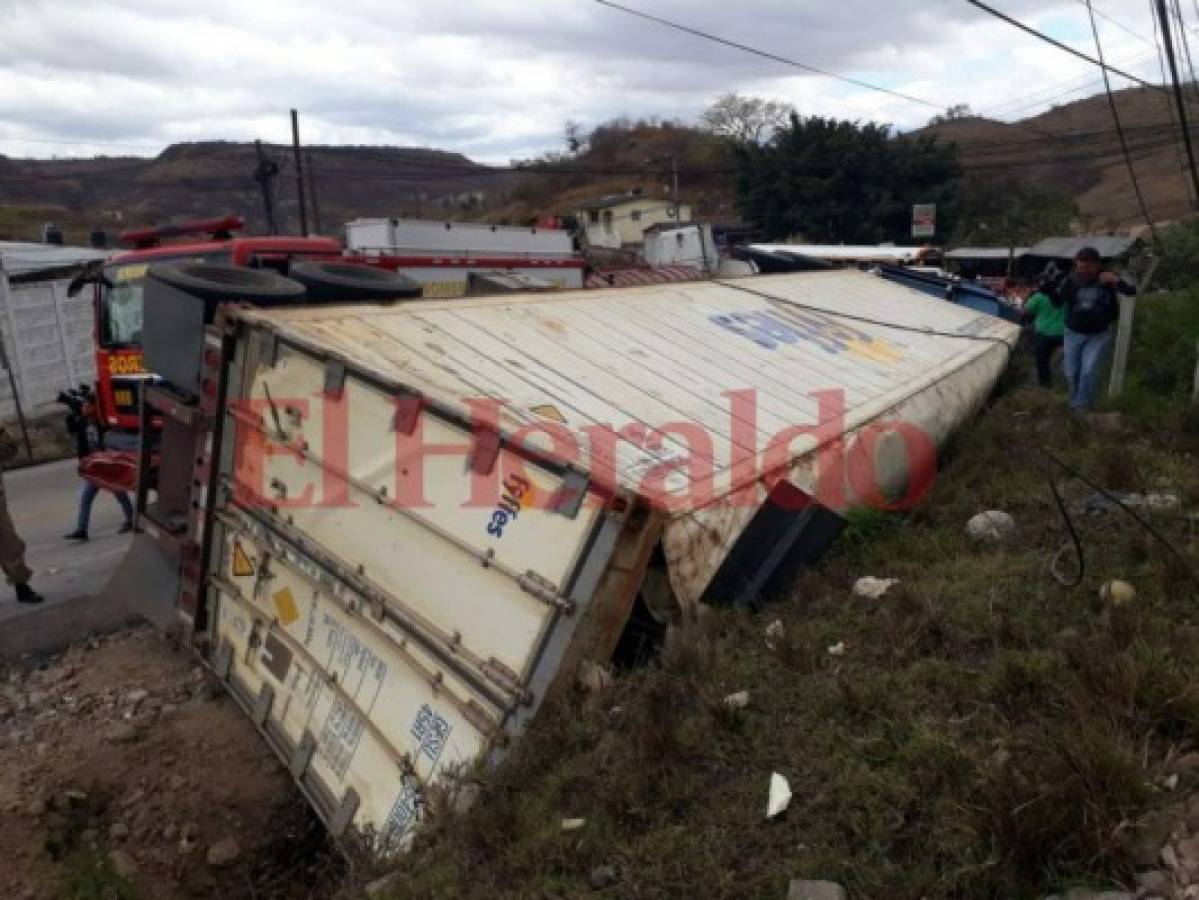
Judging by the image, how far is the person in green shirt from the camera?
866 cm

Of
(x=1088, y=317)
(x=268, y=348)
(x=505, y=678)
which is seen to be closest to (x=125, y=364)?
(x=268, y=348)

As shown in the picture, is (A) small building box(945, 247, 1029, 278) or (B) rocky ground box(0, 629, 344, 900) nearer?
(B) rocky ground box(0, 629, 344, 900)

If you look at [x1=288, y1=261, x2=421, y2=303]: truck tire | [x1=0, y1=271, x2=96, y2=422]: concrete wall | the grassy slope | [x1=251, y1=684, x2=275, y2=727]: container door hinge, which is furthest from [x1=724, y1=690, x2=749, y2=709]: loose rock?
[x1=0, y1=271, x2=96, y2=422]: concrete wall

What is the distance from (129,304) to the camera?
805 centimetres

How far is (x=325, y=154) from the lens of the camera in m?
88.7

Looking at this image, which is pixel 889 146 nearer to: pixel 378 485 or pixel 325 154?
pixel 378 485

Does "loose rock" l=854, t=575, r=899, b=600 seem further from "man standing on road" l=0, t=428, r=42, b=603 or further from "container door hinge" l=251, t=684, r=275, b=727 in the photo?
"man standing on road" l=0, t=428, r=42, b=603

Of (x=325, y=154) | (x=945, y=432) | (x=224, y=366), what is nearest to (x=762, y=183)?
(x=945, y=432)

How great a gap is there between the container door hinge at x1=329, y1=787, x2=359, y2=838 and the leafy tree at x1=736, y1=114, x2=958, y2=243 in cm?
3711

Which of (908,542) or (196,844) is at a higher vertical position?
(908,542)

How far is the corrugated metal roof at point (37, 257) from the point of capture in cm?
1544

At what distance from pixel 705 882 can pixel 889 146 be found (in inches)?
1612

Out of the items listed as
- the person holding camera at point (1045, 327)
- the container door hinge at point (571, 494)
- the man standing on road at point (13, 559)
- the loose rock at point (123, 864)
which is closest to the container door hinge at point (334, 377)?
the container door hinge at point (571, 494)

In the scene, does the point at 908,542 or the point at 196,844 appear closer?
the point at 196,844
